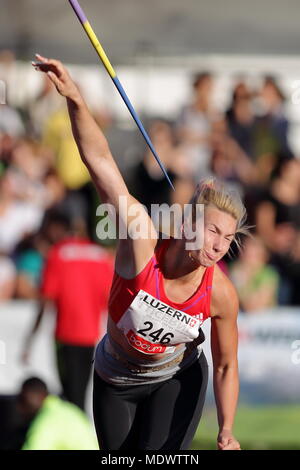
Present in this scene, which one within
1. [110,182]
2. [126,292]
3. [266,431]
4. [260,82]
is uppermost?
[260,82]

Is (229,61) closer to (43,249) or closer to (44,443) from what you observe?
(43,249)

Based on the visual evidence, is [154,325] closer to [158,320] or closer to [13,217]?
[158,320]

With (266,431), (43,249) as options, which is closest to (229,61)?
(43,249)

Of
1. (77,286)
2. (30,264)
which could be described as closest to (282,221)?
(77,286)

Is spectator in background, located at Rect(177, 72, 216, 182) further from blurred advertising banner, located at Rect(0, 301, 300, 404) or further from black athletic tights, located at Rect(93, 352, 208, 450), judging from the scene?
black athletic tights, located at Rect(93, 352, 208, 450)

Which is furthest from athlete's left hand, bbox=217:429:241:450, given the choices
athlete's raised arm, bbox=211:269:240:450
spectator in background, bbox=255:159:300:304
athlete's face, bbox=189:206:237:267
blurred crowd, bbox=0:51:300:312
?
spectator in background, bbox=255:159:300:304

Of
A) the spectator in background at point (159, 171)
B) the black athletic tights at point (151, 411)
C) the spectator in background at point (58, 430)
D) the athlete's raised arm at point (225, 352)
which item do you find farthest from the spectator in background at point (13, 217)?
the athlete's raised arm at point (225, 352)

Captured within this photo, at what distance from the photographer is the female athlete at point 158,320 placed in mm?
4246

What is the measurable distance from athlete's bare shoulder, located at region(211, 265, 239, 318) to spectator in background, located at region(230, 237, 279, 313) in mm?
3923

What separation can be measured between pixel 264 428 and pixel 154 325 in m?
4.18

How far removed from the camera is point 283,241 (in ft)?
30.7

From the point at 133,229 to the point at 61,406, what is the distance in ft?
9.27

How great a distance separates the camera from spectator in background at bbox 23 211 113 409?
8.30 metres

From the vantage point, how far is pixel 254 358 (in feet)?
27.3
